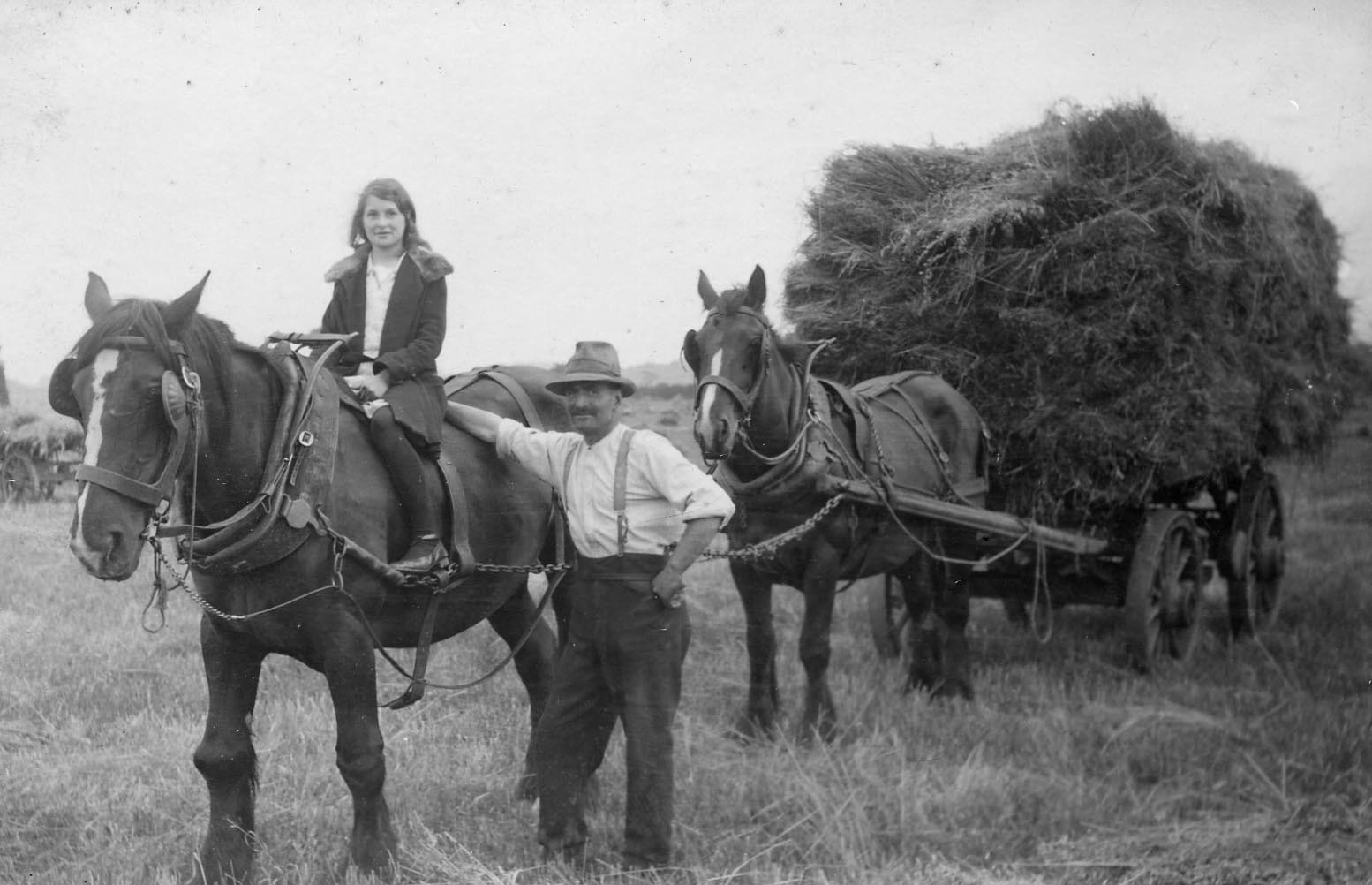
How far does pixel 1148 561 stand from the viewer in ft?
22.2

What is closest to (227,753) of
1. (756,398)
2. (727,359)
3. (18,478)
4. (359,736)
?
(359,736)

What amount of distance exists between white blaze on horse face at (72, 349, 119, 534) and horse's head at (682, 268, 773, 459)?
8.28 feet

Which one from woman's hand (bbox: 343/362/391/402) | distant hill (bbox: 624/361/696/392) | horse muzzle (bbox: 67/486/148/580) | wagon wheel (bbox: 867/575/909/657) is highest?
distant hill (bbox: 624/361/696/392)

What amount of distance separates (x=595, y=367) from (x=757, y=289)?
5.75 feet

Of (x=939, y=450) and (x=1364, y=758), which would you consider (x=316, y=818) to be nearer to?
(x=939, y=450)

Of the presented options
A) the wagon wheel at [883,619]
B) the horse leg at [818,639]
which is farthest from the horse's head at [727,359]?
the wagon wheel at [883,619]

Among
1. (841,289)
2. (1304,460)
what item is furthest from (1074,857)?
(1304,460)

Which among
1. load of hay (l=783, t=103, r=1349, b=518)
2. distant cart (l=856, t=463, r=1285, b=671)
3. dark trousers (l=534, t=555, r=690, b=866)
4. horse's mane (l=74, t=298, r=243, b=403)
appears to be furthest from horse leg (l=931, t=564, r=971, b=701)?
horse's mane (l=74, t=298, r=243, b=403)

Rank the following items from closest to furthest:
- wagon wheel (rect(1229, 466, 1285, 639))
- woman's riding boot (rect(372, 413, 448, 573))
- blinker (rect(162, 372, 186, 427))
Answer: blinker (rect(162, 372, 186, 427)), woman's riding boot (rect(372, 413, 448, 573)), wagon wheel (rect(1229, 466, 1285, 639))

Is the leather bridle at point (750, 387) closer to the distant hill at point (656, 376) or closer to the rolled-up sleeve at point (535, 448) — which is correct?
the rolled-up sleeve at point (535, 448)

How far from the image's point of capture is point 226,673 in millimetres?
3701

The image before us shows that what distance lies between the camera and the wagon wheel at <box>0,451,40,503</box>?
9.28 metres

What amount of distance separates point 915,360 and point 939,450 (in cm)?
78

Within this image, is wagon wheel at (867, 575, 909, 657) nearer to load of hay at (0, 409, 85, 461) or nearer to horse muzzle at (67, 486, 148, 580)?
horse muzzle at (67, 486, 148, 580)
